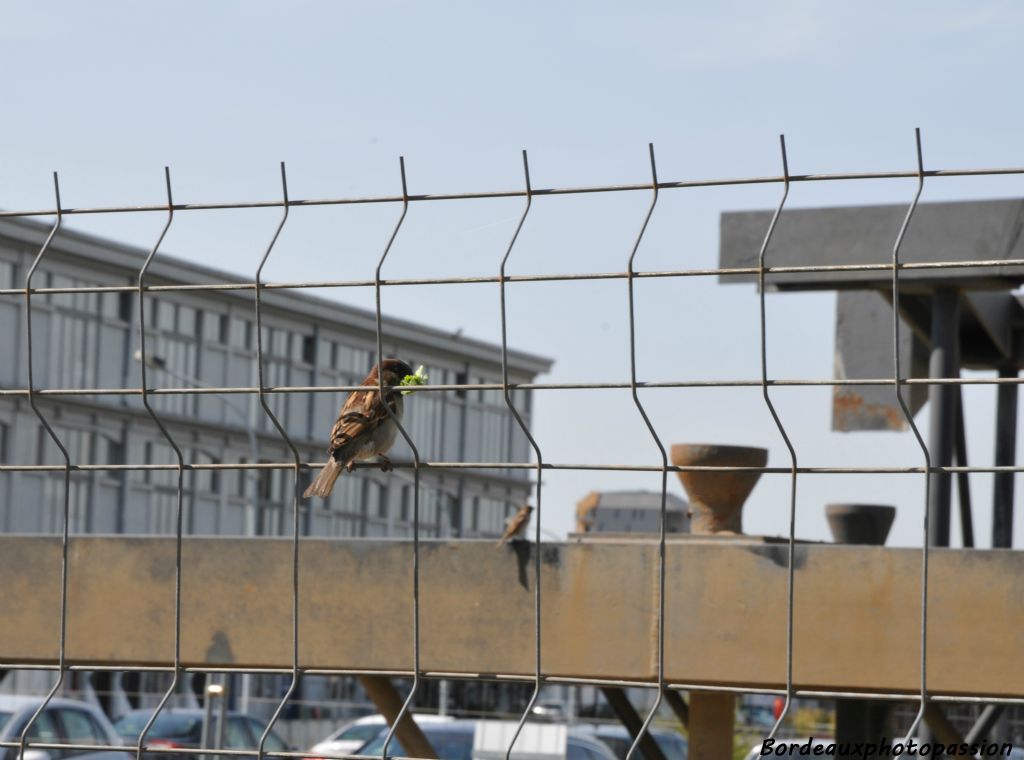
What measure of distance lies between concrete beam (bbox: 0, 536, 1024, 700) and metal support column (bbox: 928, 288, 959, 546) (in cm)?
406

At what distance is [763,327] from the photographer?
11.4 feet

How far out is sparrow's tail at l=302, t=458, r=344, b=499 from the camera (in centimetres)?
552

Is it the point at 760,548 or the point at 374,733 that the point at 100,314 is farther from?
the point at 760,548

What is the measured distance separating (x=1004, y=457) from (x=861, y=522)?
3091 mm

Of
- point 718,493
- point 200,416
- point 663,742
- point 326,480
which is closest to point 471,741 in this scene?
point 663,742

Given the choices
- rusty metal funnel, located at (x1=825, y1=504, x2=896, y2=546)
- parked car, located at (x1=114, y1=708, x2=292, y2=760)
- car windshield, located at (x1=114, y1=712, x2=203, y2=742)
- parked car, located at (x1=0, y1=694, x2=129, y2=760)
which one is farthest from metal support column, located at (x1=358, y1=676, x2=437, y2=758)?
car windshield, located at (x1=114, y1=712, x2=203, y2=742)

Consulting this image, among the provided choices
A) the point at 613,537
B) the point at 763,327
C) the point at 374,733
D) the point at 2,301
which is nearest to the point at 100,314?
the point at 2,301

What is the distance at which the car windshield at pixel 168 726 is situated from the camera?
23734mm

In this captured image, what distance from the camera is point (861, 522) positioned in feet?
25.2

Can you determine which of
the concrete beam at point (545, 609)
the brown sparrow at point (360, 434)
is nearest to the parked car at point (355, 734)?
the brown sparrow at point (360, 434)

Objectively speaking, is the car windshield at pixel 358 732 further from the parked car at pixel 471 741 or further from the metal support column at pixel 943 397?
the metal support column at pixel 943 397

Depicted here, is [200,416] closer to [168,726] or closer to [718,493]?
[168,726]

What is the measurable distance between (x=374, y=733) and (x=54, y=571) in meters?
17.4

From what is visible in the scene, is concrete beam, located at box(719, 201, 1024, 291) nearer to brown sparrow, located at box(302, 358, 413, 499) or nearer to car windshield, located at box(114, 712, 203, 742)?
brown sparrow, located at box(302, 358, 413, 499)
